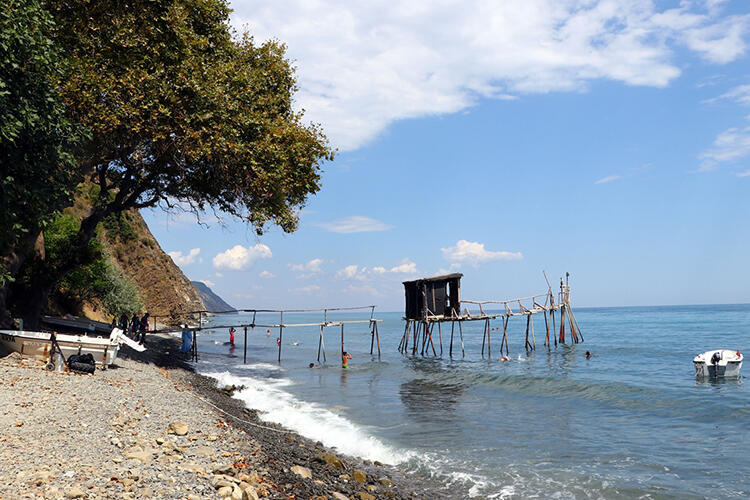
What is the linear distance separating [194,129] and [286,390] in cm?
1387

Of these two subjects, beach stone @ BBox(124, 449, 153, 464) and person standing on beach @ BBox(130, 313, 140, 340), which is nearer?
beach stone @ BBox(124, 449, 153, 464)

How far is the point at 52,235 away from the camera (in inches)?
1255

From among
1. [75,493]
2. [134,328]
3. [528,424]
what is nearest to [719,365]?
[528,424]

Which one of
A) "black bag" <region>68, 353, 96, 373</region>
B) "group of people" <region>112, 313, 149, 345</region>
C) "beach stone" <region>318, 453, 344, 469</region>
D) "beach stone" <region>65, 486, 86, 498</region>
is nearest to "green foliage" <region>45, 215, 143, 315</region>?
"group of people" <region>112, 313, 149, 345</region>

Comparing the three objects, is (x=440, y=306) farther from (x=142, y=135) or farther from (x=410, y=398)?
(x=142, y=135)

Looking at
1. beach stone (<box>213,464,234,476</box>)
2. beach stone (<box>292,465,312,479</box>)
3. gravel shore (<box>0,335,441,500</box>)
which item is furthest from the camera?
beach stone (<box>292,465,312,479</box>)

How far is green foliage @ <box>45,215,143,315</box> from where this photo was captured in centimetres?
3152

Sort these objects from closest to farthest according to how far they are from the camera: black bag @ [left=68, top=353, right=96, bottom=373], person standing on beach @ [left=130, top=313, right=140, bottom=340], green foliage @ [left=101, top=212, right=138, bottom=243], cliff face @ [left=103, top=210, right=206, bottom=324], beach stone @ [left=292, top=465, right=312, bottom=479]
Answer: beach stone @ [left=292, top=465, right=312, bottom=479]
black bag @ [left=68, top=353, right=96, bottom=373]
person standing on beach @ [left=130, top=313, right=140, bottom=340]
green foliage @ [left=101, top=212, right=138, bottom=243]
cliff face @ [left=103, top=210, right=206, bottom=324]

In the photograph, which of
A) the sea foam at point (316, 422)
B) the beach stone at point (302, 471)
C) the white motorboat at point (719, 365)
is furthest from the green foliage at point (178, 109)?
the white motorboat at point (719, 365)

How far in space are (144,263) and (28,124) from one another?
56.6 m

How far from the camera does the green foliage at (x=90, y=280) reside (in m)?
31.5

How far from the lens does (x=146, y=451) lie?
383 inches

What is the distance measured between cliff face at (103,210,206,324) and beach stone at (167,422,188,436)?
51.2 meters

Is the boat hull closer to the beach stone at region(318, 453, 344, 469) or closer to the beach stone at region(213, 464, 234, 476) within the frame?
the beach stone at region(318, 453, 344, 469)
